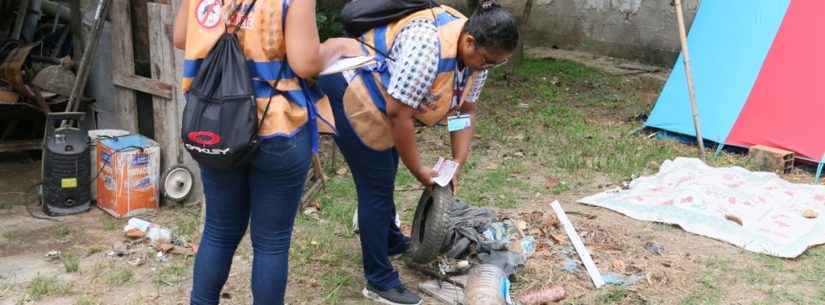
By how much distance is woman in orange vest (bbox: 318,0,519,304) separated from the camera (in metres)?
Answer: 2.63

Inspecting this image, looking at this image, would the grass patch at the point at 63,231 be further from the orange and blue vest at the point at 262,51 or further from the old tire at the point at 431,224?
the orange and blue vest at the point at 262,51

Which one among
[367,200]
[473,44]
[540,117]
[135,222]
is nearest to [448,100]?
[473,44]

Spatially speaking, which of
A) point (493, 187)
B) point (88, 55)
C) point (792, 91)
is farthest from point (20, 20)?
point (792, 91)

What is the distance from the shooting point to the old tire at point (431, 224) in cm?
310

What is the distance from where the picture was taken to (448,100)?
2.85 metres

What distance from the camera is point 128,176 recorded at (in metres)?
4.36

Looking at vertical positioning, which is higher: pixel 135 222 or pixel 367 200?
pixel 367 200

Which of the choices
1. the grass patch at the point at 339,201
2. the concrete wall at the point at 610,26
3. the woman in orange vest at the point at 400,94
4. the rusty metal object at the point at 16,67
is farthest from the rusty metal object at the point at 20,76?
the concrete wall at the point at 610,26

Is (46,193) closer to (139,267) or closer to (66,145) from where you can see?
(66,145)

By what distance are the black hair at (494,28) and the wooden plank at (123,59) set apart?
2779 millimetres

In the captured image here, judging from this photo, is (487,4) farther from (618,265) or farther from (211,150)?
(618,265)

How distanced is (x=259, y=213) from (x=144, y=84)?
8.23 ft

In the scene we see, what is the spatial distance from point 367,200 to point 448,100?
0.56 meters

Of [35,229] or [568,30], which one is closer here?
[35,229]
